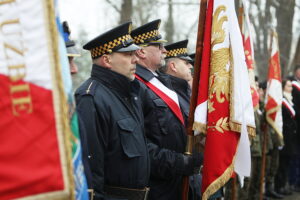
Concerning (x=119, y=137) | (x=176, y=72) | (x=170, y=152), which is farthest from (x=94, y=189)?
(x=176, y=72)

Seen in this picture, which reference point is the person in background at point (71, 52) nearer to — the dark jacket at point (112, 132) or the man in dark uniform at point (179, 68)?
the dark jacket at point (112, 132)

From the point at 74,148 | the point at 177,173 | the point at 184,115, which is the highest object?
the point at 74,148

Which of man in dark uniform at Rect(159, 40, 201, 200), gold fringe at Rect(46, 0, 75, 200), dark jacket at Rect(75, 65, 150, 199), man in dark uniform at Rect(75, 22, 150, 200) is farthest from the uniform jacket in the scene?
gold fringe at Rect(46, 0, 75, 200)

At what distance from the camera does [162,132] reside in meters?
4.04

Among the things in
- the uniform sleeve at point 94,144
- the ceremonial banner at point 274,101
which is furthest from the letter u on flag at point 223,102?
the ceremonial banner at point 274,101

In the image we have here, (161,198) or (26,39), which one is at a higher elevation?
(26,39)

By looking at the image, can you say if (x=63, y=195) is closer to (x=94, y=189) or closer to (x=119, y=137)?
(x=94, y=189)

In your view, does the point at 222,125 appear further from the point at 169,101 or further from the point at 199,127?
the point at 169,101

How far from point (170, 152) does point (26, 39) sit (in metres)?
2.39

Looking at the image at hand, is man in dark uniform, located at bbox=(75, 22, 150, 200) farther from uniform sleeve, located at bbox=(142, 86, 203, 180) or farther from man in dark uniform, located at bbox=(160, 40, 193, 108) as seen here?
man in dark uniform, located at bbox=(160, 40, 193, 108)

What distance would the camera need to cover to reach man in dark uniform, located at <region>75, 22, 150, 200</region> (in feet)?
9.87

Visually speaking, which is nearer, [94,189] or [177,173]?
[94,189]

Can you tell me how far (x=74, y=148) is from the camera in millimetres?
1865

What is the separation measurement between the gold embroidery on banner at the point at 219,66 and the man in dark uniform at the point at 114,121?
72cm
